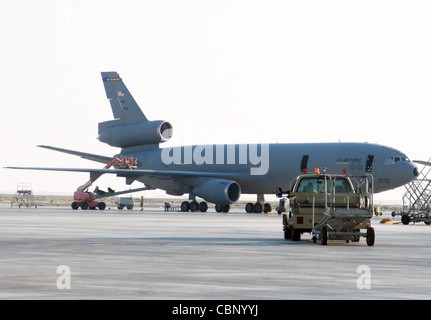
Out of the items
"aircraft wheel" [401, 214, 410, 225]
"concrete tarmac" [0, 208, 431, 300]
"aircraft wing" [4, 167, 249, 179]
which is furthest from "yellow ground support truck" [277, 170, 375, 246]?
"aircraft wing" [4, 167, 249, 179]

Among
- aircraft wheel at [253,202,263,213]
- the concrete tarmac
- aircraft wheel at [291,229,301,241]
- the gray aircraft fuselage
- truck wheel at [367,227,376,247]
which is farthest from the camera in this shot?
aircraft wheel at [253,202,263,213]

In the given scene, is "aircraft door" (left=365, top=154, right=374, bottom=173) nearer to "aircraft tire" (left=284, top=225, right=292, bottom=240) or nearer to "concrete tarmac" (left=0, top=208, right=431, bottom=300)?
"aircraft tire" (left=284, top=225, right=292, bottom=240)

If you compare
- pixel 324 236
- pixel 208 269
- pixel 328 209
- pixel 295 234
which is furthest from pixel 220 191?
pixel 208 269

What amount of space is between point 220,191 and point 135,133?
10.2 m

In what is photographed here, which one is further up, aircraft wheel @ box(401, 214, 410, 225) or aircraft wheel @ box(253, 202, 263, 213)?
aircraft wheel @ box(253, 202, 263, 213)

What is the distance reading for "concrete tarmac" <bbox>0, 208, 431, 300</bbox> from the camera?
38.3 feet

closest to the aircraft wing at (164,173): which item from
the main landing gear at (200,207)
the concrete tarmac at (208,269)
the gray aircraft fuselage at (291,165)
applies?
the gray aircraft fuselage at (291,165)

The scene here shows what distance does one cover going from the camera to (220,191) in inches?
2386

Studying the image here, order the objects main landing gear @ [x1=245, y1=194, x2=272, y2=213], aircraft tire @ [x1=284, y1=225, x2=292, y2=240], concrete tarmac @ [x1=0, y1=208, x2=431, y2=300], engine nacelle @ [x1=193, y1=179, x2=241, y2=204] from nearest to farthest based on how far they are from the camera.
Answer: concrete tarmac @ [x1=0, y1=208, x2=431, y2=300]
aircraft tire @ [x1=284, y1=225, x2=292, y2=240]
engine nacelle @ [x1=193, y1=179, x2=241, y2=204]
main landing gear @ [x1=245, y1=194, x2=272, y2=213]

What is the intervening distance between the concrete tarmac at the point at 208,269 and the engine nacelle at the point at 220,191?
35.3 metres

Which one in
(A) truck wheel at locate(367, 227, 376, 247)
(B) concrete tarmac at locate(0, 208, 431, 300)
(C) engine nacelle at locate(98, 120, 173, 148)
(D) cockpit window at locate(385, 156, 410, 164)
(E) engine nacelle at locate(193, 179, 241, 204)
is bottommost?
(B) concrete tarmac at locate(0, 208, 431, 300)

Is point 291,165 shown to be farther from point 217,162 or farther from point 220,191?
point 217,162
